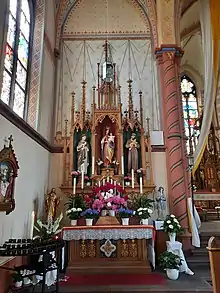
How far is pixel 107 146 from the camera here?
7086mm

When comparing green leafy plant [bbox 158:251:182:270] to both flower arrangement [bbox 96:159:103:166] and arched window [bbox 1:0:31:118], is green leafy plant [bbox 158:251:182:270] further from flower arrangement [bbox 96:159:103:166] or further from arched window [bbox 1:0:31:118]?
arched window [bbox 1:0:31:118]

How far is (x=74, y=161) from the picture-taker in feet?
23.6

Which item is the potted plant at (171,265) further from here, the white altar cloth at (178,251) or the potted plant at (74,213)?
the potted plant at (74,213)

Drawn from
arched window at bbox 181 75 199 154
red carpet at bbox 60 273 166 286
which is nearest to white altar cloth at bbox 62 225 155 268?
red carpet at bbox 60 273 166 286

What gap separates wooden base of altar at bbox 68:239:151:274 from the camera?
515cm

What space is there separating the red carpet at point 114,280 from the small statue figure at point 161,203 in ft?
6.98

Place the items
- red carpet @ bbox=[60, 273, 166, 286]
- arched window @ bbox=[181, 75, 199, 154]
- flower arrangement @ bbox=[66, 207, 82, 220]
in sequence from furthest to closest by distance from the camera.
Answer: arched window @ bbox=[181, 75, 199, 154]
flower arrangement @ bbox=[66, 207, 82, 220]
red carpet @ bbox=[60, 273, 166, 286]

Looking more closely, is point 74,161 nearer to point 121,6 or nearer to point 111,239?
point 111,239

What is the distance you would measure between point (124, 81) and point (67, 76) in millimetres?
1911

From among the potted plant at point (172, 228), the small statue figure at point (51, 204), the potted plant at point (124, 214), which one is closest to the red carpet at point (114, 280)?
the potted plant at point (172, 228)

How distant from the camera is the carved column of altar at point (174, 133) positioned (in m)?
6.84

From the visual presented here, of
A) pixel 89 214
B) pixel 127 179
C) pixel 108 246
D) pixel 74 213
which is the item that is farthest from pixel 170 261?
pixel 127 179

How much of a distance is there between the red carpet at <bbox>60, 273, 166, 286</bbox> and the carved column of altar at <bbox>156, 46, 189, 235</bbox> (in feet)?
7.25

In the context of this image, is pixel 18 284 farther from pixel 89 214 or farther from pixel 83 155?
pixel 83 155
